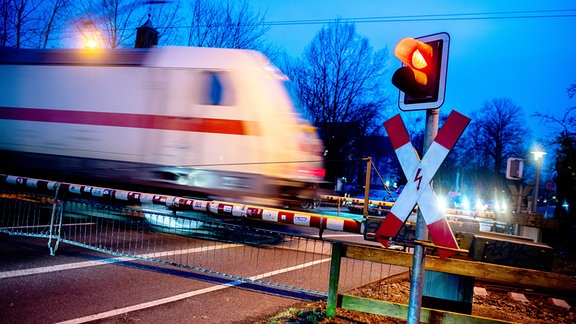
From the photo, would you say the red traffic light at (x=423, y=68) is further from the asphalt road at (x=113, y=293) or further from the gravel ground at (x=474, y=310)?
the asphalt road at (x=113, y=293)

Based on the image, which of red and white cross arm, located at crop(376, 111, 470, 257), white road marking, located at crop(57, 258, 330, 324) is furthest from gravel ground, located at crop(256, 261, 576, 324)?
red and white cross arm, located at crop(376, 111, 470, 257)

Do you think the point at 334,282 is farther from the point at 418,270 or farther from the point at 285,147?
the point at 285,147

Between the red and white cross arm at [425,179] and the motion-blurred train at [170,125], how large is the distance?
6.69 meters

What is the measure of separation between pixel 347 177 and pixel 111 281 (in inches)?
2076

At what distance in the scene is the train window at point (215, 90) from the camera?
10164mm

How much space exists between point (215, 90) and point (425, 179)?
8.07 metres

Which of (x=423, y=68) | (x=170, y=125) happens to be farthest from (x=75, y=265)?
(x=423, y=68)

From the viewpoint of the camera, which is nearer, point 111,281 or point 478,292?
point 111,281

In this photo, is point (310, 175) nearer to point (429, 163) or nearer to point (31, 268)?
point (31, 268)

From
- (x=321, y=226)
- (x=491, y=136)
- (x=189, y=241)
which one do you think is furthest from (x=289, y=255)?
(x=491, y=136)

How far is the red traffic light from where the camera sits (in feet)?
10.3

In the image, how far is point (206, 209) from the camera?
721 centimetres

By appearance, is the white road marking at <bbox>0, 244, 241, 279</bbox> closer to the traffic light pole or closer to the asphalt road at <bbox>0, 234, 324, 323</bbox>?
the asphalt road at <bbox>0, 234, 324, 323</bbox>

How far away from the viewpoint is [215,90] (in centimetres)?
1024
